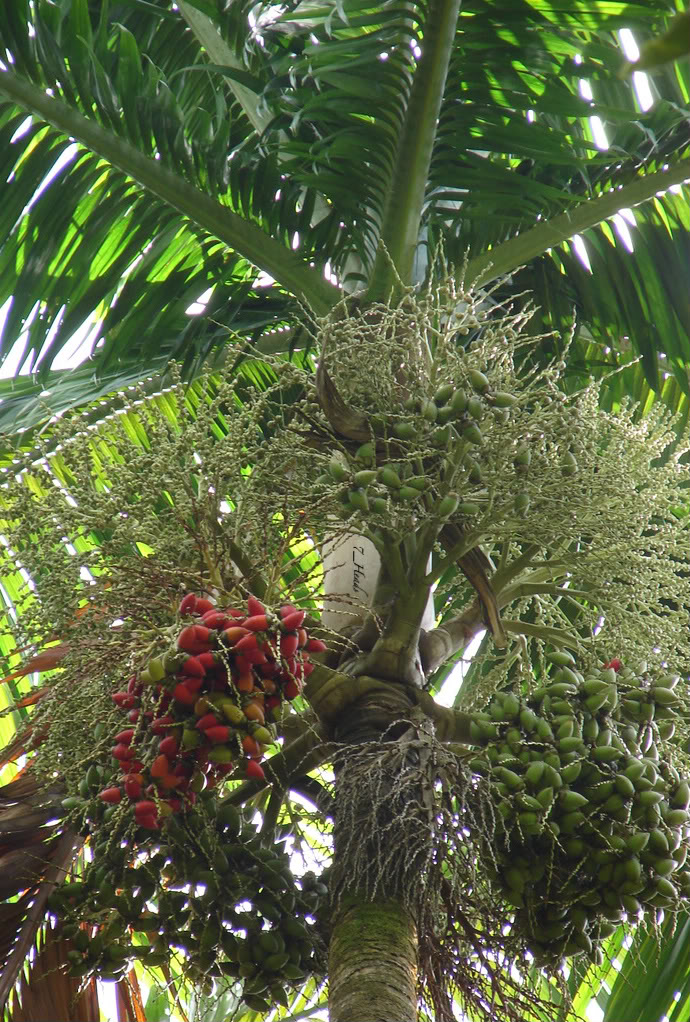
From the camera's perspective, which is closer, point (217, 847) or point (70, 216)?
point (217, 847)

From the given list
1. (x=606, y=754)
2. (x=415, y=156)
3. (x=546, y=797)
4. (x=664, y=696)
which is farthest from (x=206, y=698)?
(x=415, y=156)

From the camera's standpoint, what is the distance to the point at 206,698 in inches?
67.5

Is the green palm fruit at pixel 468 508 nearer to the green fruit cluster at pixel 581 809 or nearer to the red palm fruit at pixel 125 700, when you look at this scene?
the green fruit cluster at pixel 581 809

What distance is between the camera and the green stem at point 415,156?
7.70 feet

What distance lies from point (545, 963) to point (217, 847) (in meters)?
0.64

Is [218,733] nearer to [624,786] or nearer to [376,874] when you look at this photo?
[376,874]

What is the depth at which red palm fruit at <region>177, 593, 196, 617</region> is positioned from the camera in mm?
1797

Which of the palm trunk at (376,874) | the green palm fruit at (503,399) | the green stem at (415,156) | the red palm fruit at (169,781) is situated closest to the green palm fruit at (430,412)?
the green palm fruit at (503,399)

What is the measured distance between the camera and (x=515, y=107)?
2.49m

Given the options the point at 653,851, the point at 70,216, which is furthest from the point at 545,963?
the point at 70,216

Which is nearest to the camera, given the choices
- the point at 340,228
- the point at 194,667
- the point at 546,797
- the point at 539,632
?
the point at 194,667

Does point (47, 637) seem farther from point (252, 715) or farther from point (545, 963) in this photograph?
point (545, 963)

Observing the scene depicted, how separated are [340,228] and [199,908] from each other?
→ 169 cm

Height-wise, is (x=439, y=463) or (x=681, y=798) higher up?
(x=439, y=463)
